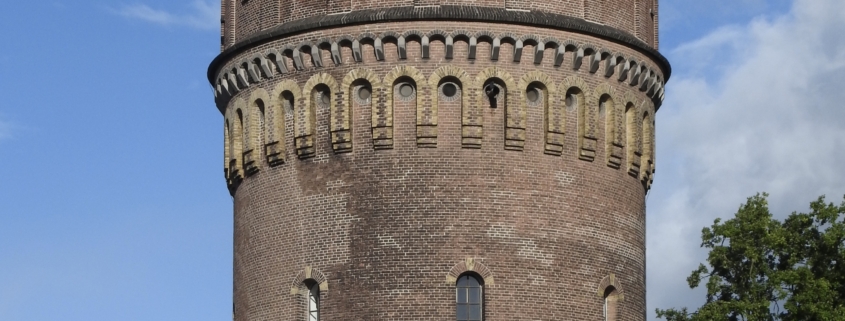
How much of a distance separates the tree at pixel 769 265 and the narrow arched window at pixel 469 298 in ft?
29.2

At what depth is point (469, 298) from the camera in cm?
5034

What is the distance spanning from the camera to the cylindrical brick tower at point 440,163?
50.4 metres

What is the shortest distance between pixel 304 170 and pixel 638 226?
7.34 meters

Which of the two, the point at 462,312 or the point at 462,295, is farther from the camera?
the point at 462,295

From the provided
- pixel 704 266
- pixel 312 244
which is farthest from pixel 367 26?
pixel 704 266

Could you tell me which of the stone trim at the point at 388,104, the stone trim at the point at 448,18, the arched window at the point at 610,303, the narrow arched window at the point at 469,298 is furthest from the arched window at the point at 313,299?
the arched window at the point at 610,303

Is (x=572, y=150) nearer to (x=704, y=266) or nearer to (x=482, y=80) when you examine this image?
(x=482, y=80)

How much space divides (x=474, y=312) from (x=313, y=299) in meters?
3.49

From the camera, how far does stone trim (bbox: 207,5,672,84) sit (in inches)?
2014

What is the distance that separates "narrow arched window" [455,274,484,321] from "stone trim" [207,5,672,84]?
5.38 metres

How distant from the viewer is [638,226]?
5322cm

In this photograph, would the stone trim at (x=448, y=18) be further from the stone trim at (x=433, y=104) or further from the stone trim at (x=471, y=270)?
the stone trim at (x=471, y=270)

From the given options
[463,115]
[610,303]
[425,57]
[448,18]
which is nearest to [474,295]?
[610,303]

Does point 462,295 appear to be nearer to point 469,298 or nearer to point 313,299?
point 469,298
